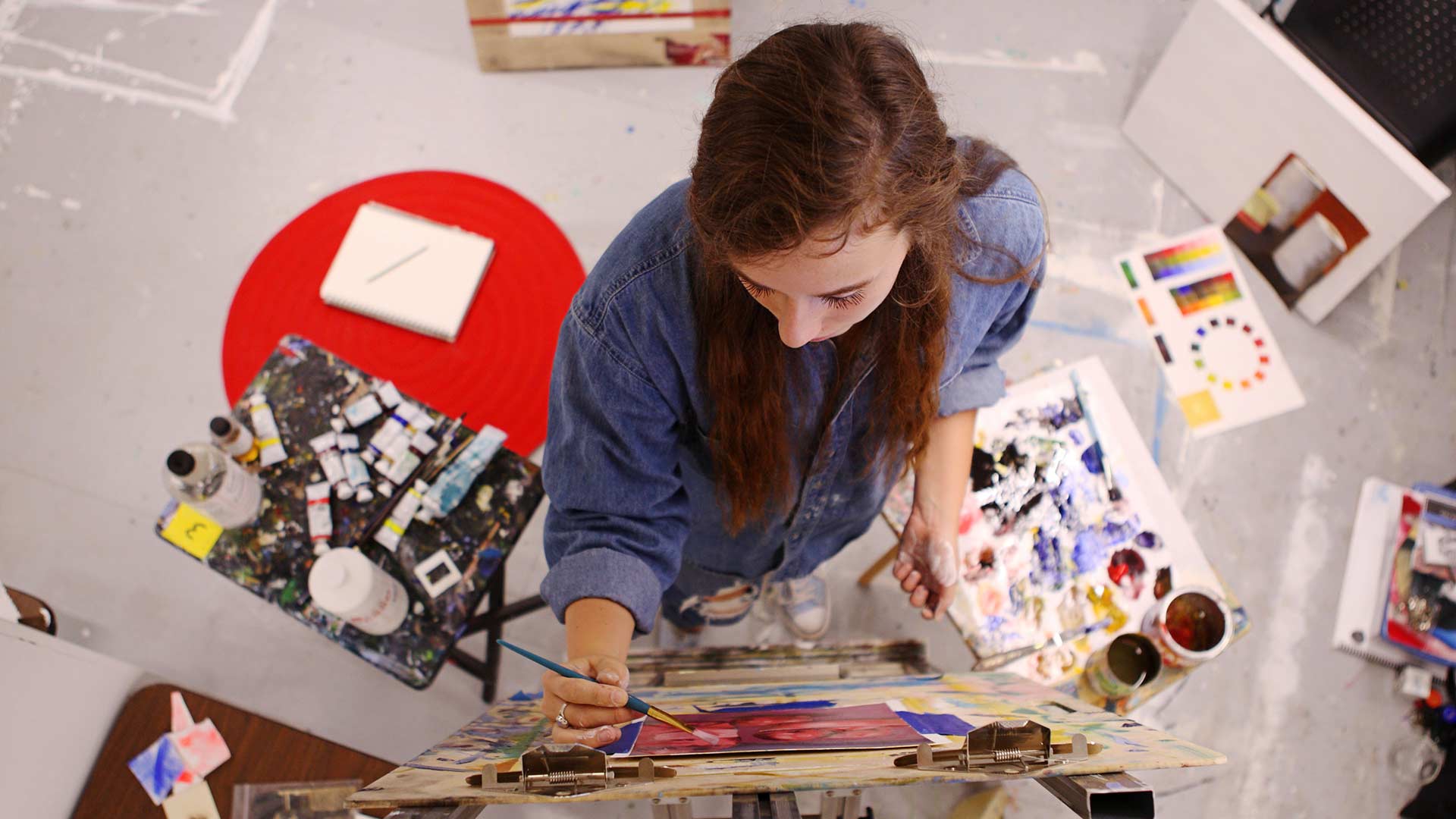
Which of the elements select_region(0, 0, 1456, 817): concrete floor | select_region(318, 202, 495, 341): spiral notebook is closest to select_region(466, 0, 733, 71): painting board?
select_region(0, 0, 1456, 817): concrete floor

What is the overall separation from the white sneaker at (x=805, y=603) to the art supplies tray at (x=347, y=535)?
624 millimetres

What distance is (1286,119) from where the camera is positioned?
1.89m

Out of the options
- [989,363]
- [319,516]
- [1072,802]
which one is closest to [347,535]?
[319,516]

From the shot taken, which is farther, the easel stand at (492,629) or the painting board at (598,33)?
the painting board at (598,33)

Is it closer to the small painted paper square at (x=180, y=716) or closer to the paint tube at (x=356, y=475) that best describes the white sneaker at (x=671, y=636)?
the paint tube at (x=356, y=475)

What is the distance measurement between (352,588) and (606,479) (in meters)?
0.57

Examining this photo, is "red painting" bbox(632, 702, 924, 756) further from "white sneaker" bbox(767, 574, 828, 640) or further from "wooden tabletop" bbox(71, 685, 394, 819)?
"white sneaker" bbox(767, 574, 828, 640)

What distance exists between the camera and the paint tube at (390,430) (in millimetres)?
1429

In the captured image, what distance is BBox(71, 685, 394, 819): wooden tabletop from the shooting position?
3.96 feet

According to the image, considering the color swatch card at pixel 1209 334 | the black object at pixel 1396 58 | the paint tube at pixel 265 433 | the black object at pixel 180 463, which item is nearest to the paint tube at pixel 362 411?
the paint tube at pixel 265 433

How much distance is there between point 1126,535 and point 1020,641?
30cm

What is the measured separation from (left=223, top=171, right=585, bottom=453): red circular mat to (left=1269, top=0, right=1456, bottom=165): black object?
189 cm

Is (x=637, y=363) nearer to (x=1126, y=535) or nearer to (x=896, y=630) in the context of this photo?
(x=1126, y=535)

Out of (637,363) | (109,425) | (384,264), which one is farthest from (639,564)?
(109,425)
